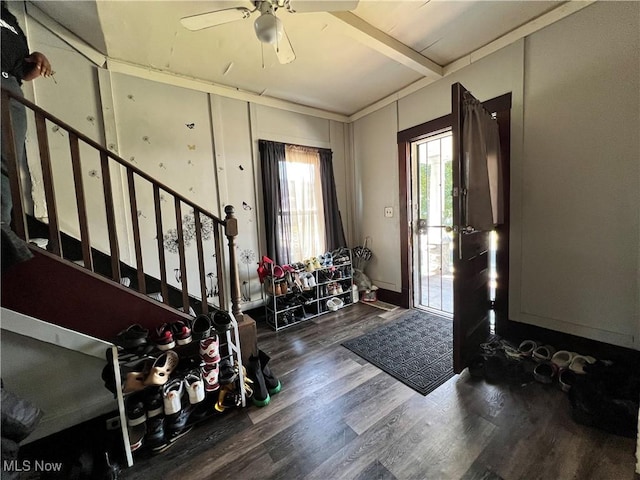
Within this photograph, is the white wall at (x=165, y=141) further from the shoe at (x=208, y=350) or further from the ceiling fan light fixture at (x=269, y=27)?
the ceiling fan light fixture at (x=269, y=27)

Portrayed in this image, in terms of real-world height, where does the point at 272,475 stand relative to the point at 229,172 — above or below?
below

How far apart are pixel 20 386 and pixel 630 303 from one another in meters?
3.67

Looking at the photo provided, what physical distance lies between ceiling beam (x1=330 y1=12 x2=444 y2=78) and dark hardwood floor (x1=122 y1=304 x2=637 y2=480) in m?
2.58

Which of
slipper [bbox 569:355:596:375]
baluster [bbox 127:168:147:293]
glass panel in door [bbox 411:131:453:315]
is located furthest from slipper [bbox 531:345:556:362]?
baluster [bbox 127:168:147:293]

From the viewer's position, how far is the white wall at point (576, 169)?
1.64 m

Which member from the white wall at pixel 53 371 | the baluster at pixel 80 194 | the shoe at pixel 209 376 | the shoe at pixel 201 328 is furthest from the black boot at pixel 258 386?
the baluster at pixel 80 194

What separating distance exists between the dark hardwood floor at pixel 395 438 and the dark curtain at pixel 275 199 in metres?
1.50

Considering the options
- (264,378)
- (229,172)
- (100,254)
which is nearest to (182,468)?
(264,378)

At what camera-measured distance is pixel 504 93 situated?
2.12m

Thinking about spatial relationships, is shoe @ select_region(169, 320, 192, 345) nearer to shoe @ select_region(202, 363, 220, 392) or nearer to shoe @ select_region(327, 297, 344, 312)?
shoe @ select_region(202, 363, 220, 392)

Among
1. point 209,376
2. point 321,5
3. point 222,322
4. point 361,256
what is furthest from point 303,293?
point 321,5

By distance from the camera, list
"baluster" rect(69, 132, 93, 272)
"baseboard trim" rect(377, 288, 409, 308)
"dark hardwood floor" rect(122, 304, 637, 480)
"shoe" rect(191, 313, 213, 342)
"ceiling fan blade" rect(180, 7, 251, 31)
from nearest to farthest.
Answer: "dark hardwood floor" rect(122, 304, 637, 480)
"baluster" rect(69, 132, 93, 272)
"ceiling fan blade" rect(180, 7, 251, 31)
"shoe" rect(191, 313, 213, 342)
"baseboard trim" rect(377, 288, 409, 308)

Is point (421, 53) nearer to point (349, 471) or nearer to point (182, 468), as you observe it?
point (349, 471)

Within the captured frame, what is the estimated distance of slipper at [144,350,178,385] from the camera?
132 centimetres
